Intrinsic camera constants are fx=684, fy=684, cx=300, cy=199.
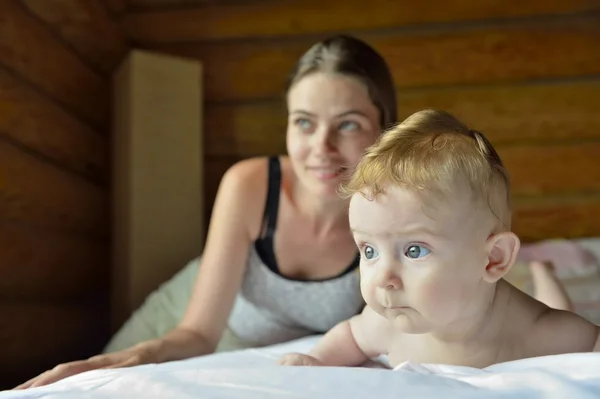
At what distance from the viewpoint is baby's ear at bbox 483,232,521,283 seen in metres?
0.79

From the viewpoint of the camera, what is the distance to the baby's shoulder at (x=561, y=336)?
2.74 feet

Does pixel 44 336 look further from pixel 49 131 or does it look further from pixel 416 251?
pixel 416 251

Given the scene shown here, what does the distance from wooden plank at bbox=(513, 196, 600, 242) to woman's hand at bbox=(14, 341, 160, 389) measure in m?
1.39

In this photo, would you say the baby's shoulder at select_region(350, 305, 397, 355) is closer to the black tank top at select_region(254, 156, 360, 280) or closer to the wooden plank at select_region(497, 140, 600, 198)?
the black tank top at select_region(254, 156, 360, 280)

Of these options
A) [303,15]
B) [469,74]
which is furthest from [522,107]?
[303,15]

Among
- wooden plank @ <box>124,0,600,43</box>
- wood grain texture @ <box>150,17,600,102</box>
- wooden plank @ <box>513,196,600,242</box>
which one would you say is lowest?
wooden plank @ <box>513,196,600,242</box>

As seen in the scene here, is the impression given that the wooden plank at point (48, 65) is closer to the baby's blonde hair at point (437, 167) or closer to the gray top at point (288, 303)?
the gray top at point (288, 303)

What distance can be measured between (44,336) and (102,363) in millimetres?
743

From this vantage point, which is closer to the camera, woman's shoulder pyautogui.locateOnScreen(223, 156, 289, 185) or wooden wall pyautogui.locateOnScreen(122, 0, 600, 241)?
woman's shoulder pyautogui.locateOnScreen(223, 156, 289, 185)

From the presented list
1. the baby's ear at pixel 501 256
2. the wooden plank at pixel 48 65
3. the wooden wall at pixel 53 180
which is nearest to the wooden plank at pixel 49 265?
the wooden wall at pixel 53 180

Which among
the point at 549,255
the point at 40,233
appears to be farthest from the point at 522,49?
the point at 40,233

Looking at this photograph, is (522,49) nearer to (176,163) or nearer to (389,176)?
(176,163)

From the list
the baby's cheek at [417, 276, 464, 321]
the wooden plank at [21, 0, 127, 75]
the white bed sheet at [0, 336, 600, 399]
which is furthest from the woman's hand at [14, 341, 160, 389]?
the wooden plank at [21, 0, 127, 75]

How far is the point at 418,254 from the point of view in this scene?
0.75 metres
